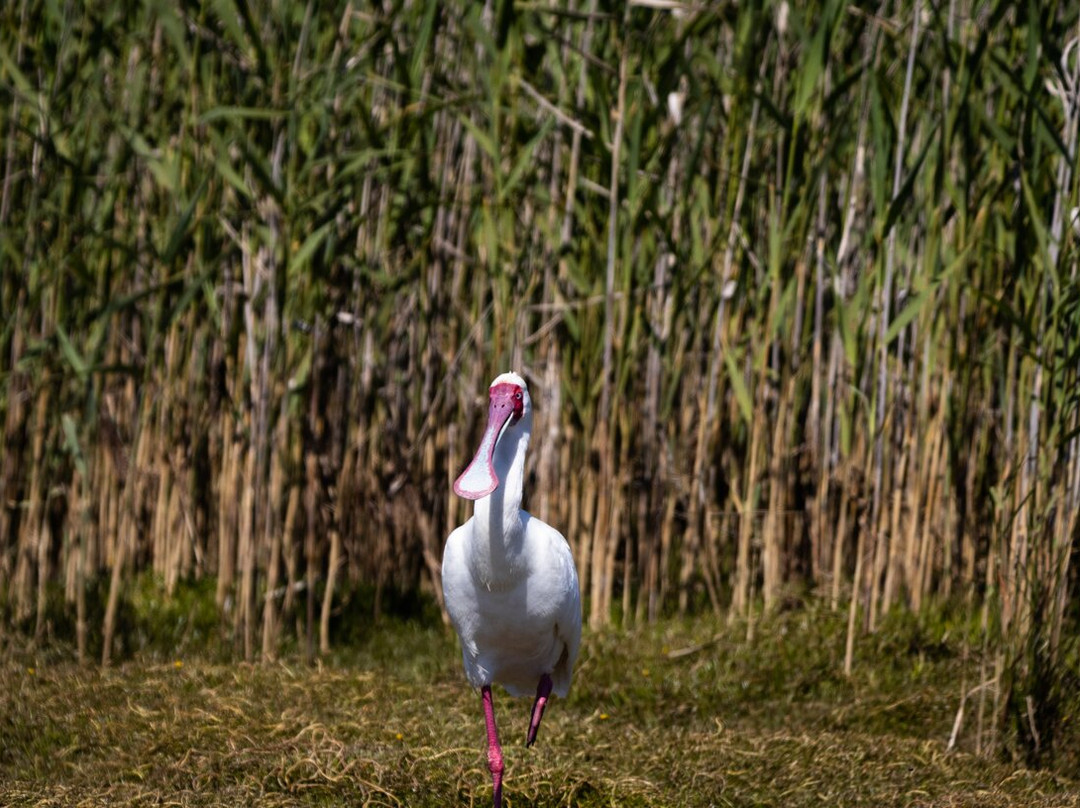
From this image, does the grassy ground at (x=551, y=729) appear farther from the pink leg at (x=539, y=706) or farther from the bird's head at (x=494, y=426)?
the bird's head at (x=494, y=426)

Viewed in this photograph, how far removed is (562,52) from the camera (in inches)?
259

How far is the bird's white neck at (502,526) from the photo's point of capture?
12.7 feet

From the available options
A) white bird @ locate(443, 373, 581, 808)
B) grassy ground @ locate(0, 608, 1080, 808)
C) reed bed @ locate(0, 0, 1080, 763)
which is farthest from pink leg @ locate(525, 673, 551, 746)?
reed bed @ locate(0, 0, 1080, 763)

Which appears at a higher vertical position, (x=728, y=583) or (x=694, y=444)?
(x=694, y=444)

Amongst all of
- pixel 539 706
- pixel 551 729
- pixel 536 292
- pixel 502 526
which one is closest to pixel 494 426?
pixel 502 526

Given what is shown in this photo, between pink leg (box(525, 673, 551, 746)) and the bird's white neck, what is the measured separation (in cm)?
49

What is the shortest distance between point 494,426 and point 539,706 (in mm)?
918

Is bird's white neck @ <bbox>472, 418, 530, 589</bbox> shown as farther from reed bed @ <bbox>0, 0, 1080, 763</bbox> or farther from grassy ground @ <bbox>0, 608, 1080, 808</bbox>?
reed bed @ <bbox>0, 0, 1080, 763</bbox>

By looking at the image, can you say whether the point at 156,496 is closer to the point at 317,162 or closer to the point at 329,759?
the point at 317,162

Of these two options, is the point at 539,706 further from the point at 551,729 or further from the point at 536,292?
the point at 536,292

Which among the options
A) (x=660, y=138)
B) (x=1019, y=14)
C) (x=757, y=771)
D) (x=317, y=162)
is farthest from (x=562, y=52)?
(x=757, y=771)

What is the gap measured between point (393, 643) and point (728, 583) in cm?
148

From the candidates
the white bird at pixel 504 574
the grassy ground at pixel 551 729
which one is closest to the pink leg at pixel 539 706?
the white bird at pixel 504 574

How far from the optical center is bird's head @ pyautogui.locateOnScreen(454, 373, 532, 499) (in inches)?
146
